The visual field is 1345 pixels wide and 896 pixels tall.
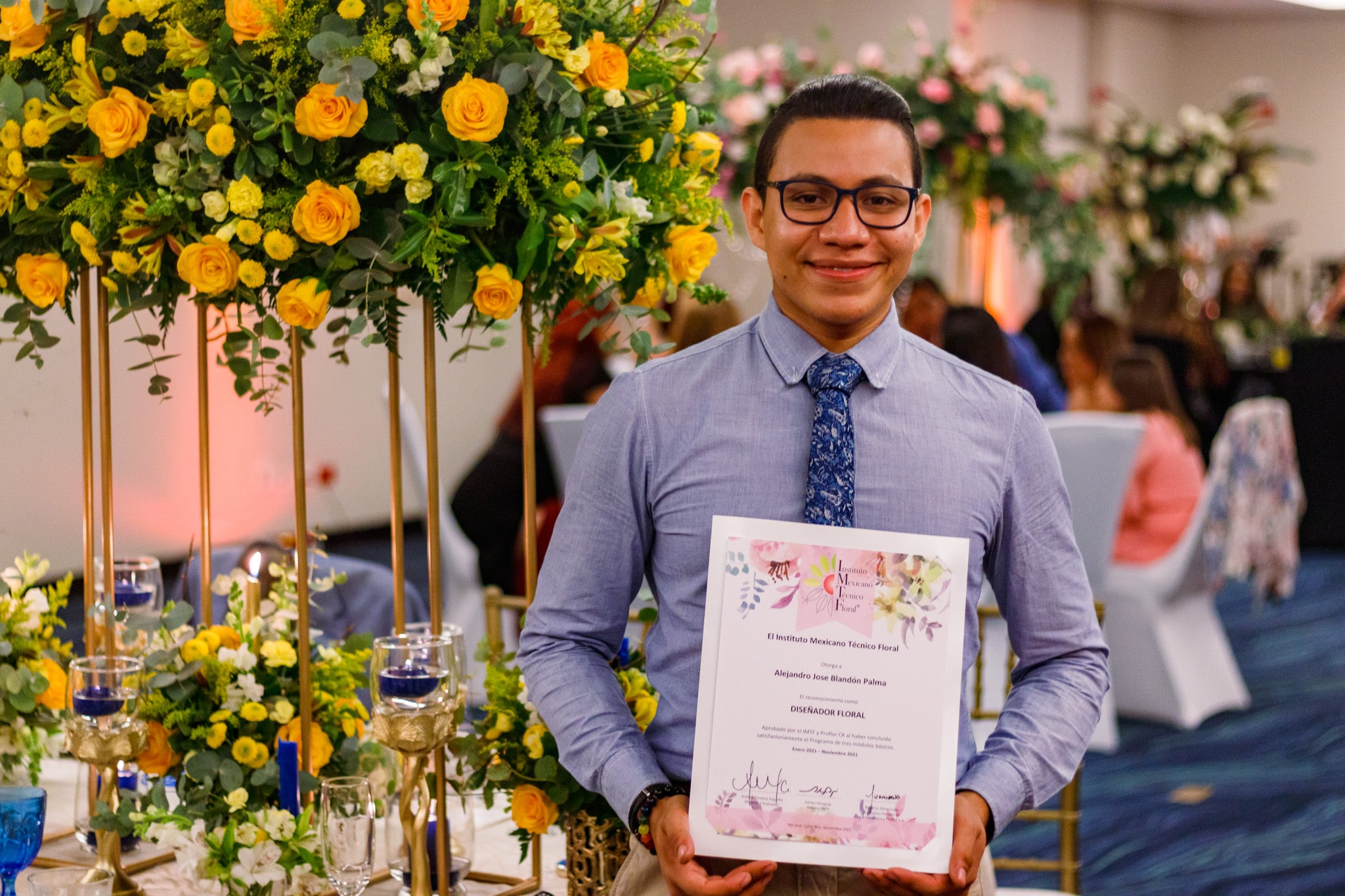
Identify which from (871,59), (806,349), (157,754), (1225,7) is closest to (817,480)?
(806,349)

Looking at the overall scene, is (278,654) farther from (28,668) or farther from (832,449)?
(832,449)

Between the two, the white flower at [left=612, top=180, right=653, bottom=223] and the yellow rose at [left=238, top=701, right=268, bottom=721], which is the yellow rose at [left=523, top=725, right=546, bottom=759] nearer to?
the yellow rose at [left=238, top=701, right=268, bottom=721]

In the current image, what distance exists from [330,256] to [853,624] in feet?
2.40

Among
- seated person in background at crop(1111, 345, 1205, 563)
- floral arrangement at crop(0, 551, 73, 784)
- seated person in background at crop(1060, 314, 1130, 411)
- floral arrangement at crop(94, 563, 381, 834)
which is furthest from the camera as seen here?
seated person in background at crop(1060, 314, 1130, 411)

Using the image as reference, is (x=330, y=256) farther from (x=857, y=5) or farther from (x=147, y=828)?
(x=857, y=5)

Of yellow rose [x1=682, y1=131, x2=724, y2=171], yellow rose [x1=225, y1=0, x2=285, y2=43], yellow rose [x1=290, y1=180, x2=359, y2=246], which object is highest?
yellow rose [x1=225, y1=0, x2=285, y2=43]

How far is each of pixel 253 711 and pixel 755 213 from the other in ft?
2.79

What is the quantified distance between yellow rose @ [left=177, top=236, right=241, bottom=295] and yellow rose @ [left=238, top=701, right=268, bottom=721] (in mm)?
494

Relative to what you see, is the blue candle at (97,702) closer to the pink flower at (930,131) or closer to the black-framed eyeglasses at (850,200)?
the black-framed eyeglasses at (850,200)

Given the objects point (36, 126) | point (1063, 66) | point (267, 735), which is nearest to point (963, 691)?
point (267, 735)

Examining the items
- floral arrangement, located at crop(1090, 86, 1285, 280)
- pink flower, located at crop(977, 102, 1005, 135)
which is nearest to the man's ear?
pink flower, located at crop(977, 102, 1005, 135)

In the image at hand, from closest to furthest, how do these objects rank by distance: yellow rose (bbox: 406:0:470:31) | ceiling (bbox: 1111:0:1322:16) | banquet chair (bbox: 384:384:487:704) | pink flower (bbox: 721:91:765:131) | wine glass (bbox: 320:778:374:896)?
yellow rose (bbox: 406:0:470:31) → wine glass (bbox: 320:778:374:896) → banquet chair (bbox: 384:384:487:704) → pink flower (bbox: 721:91:765:131) → ceiling (bbox: 1111:0:1322:16)

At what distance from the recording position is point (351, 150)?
1.58m

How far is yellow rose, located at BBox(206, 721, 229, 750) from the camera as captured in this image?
172cm
